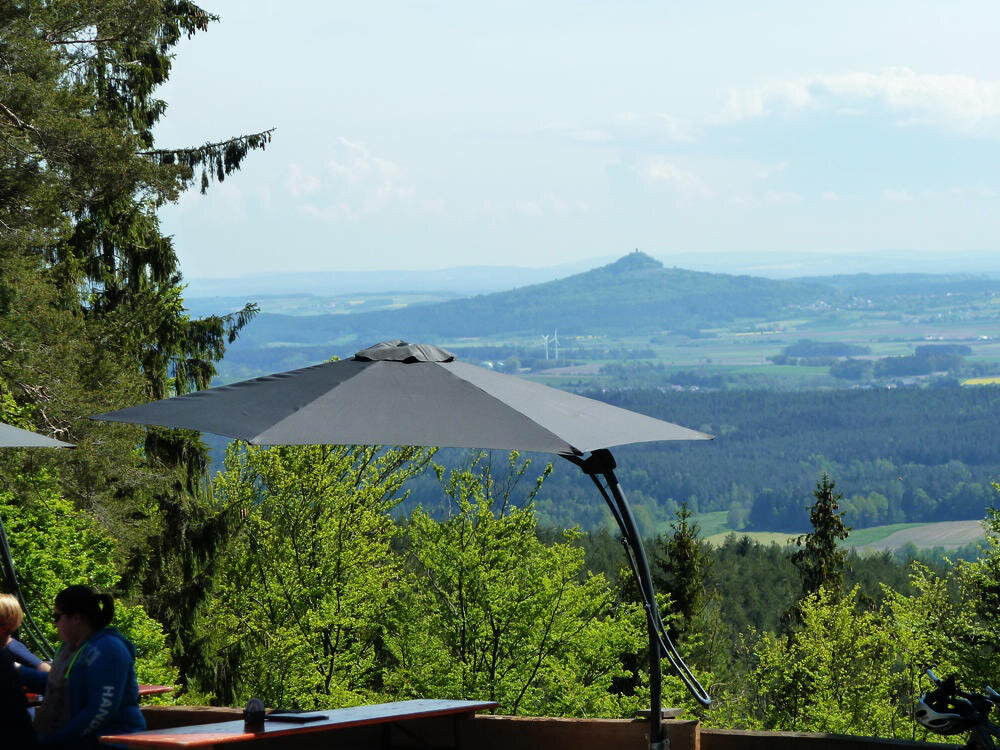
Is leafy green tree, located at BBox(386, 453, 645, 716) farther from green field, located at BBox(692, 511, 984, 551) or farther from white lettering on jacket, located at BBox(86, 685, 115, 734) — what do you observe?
green field, located at BBox(692, 511, 984, 551)

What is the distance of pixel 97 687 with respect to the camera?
4.34 metres

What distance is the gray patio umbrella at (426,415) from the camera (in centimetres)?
468

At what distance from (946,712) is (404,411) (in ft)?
8.85

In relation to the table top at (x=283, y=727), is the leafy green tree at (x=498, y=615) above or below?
below

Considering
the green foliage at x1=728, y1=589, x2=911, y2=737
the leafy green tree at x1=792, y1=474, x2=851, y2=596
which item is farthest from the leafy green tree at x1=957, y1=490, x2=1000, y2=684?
the leafy green tree at x1=792, y1=474, x2=851, y2=596

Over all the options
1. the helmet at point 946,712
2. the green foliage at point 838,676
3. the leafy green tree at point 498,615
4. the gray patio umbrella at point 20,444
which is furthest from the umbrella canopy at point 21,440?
the green foliage at point 838,676

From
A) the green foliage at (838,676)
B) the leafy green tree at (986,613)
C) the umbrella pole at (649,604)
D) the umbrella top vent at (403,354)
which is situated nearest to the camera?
the umbrella pole at (649,604)

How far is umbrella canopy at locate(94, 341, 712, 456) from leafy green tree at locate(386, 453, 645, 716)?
2149cm

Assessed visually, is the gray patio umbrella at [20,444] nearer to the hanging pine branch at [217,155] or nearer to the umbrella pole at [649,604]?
the umbrella pole at [649,604]

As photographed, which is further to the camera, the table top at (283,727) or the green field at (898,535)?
the green field at (898,535)

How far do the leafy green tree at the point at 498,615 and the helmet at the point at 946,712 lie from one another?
22059 mm

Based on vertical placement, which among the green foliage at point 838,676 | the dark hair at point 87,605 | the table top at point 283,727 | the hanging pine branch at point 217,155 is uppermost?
the hanging pine branch at point 217,155

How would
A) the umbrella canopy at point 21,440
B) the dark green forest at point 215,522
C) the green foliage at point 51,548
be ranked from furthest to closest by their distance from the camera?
the green foliage at point 51,548 → the dark green forest at point 215,522 → the umbrella canopy at point 21,440

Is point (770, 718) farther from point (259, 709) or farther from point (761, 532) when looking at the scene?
point (761, 532)
